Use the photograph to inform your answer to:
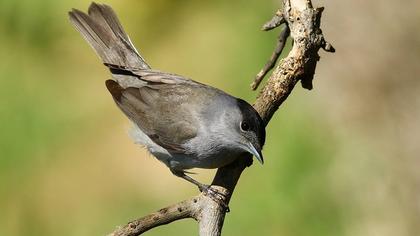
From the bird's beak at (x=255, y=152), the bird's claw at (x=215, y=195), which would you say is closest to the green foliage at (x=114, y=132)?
the bird's beak at (x=255, y=152)

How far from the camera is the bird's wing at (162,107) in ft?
16.3

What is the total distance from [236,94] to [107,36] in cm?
189

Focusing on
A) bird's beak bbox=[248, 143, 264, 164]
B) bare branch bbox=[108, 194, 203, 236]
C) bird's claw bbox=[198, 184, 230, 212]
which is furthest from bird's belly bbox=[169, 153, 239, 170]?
bare branch bbox=[108, 194, 203, 236]

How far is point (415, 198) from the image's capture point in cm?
677

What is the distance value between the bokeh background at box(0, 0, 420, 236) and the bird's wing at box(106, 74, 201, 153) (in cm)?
155

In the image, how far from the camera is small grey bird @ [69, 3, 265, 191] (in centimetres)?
466

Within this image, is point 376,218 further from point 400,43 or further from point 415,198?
point 400,43

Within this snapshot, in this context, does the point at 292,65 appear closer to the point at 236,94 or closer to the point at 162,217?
the point at 162,217

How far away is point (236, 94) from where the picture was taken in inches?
285

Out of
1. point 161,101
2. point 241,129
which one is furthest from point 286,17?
point 161,101

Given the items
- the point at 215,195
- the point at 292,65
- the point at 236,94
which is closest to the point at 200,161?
the point at 215,195

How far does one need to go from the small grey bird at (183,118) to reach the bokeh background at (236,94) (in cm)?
152

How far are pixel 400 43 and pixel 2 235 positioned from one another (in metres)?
3.82

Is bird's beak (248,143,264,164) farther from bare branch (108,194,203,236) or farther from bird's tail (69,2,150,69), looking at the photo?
bird's tail (69,2,150,69)
